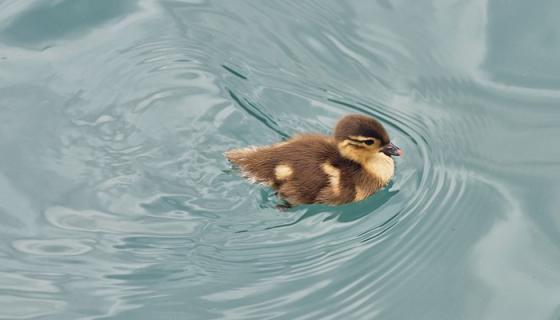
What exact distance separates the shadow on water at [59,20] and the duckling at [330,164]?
1411 mm

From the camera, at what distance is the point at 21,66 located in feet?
17.1

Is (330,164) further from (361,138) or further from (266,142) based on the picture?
(266,142)

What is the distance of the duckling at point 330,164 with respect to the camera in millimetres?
4406

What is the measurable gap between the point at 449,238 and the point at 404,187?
1.37ft

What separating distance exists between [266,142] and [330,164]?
0.47 metres

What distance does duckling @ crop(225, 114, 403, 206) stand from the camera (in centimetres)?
441

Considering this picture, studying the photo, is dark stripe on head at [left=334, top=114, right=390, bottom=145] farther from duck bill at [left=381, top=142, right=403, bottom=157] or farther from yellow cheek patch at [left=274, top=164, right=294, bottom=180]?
yellow cheek patch at [left=274, top=164, right=294, bottom=180]

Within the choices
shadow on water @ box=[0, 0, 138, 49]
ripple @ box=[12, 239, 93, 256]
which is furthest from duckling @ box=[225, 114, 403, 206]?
shadow on water @ box=[0, 0, 138, 49]

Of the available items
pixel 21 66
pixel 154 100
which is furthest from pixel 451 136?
pixel 21 66

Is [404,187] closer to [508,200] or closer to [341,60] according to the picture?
[508,200]

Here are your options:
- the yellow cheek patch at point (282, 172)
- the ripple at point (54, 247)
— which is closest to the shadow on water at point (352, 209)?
the yellow cheek patch at point (282, 172)

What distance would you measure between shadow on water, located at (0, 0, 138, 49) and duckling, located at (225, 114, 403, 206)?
1.41 meters

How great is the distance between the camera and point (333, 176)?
446cm

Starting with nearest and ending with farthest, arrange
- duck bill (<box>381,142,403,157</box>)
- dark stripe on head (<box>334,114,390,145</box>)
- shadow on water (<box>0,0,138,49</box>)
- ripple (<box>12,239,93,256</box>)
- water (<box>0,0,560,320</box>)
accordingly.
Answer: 1. water (<box>0,0,560,320</box>)
2. ripple (<box>12,239,93,256</box>)
3. dark stripe on head (<box>334,114,390,145</box>)
4. duck bill (<box>381,142,403,157</box>)
5. shadow on water (<box>0,0,138,49</box>)
